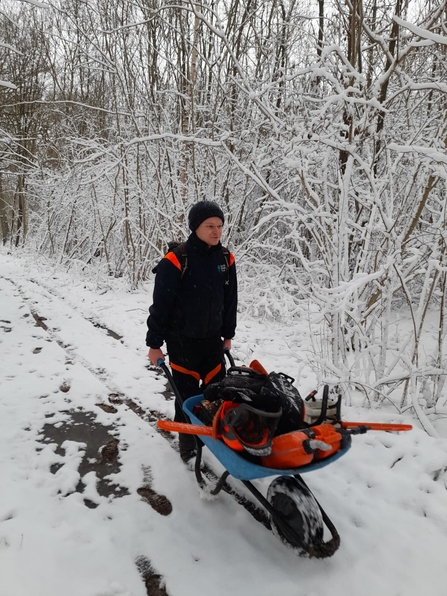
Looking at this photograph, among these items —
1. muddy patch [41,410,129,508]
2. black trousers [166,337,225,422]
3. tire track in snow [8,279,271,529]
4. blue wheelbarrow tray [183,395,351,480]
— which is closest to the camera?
blue wheelbarrow tray [183,395,351,480]

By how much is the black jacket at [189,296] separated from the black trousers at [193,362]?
76 millimetres

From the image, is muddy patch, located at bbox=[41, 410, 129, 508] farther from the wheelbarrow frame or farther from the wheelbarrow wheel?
the wheelbarrow wheel

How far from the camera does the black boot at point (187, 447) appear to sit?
2.85 m

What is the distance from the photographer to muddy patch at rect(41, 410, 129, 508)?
2.54m

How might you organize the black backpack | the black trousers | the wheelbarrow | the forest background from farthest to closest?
the forest background < the black trousers < the black backpack < the wheelbarrow

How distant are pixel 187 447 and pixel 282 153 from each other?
3431 mm

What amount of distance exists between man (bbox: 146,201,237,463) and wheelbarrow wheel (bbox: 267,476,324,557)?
1.05 m

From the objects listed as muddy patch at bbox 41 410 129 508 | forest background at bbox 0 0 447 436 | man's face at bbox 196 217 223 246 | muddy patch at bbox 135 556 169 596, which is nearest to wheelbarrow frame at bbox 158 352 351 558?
muddy patch at bbox 135 556 169 596

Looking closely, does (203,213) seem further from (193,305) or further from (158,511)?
(158,511)

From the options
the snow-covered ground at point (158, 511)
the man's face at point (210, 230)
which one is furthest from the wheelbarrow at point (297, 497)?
the man's face at point (210, 230)

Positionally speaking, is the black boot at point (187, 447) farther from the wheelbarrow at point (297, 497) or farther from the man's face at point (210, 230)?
the man's face at point (210, 230)

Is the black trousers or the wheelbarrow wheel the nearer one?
the wheelbarrow wheel

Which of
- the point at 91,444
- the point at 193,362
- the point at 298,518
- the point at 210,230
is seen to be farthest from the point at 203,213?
the point at 91,444

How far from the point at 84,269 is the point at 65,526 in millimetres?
10748
